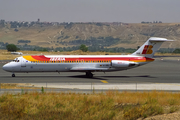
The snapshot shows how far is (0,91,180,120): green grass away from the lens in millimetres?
18078

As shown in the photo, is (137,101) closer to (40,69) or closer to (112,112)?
(112,112)

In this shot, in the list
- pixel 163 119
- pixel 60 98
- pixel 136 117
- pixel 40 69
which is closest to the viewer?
pixel 163 119

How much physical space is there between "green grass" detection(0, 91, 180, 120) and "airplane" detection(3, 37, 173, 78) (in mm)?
19158

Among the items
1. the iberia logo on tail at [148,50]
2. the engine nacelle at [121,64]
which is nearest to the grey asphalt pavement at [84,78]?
the engine nacelle at [121,64]

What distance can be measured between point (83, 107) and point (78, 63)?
21369 mm

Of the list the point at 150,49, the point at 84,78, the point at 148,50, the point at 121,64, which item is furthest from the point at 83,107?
the point at 150,49

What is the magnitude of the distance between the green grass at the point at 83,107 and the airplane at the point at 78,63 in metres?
19.2

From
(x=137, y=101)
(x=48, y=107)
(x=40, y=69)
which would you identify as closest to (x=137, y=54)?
(x=40, y=69)

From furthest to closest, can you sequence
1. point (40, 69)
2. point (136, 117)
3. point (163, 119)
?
point (40, 69) < point (136, 117) < point (163, 119)

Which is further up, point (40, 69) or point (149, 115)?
point (40, 69)

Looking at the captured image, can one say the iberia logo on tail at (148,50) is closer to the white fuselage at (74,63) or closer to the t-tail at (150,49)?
the t-tail at (150,49)

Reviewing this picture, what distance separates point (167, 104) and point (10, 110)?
11227 mm

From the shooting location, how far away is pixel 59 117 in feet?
59.8

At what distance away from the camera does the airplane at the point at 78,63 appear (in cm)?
3947
